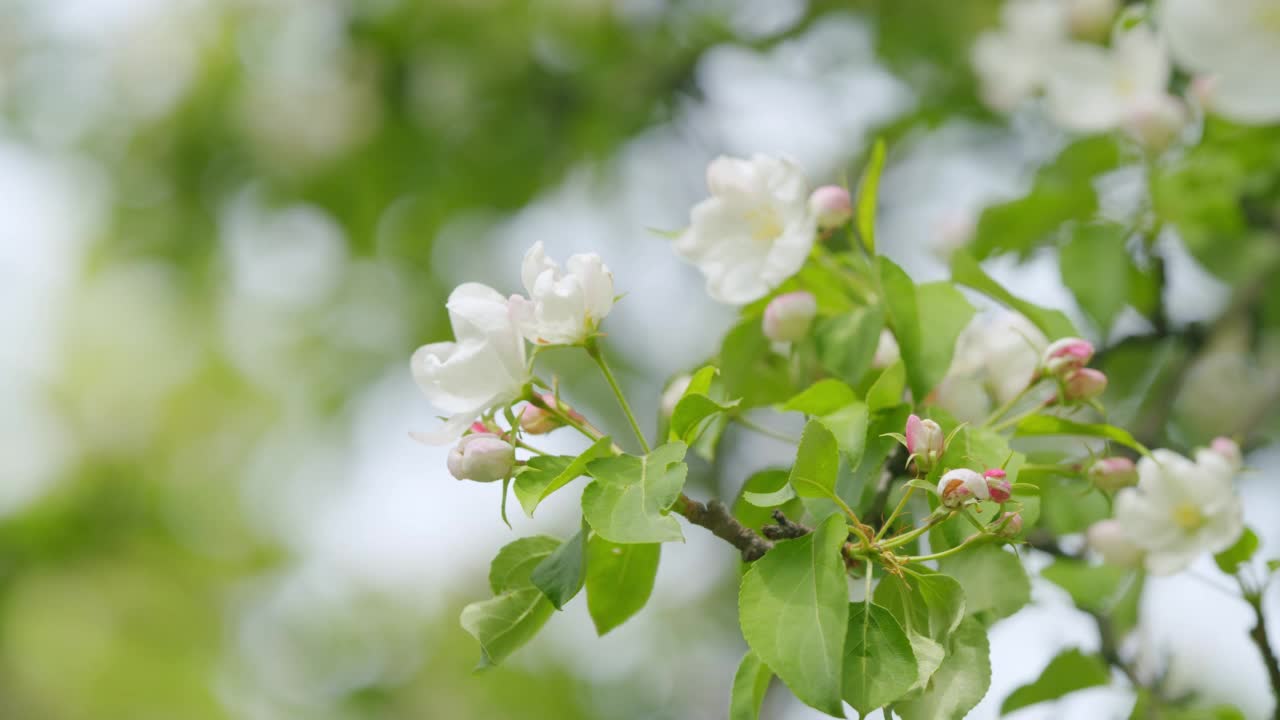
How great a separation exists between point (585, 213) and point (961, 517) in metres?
2.70

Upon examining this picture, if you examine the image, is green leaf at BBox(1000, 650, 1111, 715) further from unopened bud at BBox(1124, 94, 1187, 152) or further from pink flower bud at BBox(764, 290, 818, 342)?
unopened bud at BBox(1124, 94, 1187, 152)

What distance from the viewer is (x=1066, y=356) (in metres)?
0.98

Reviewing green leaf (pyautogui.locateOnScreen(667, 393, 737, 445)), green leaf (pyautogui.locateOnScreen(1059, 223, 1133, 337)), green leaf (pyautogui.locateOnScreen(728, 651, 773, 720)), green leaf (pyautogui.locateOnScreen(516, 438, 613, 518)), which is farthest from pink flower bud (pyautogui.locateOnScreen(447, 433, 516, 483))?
green leaf (pyautogui.locateOnScreen(1059, 223, 1133, 337))

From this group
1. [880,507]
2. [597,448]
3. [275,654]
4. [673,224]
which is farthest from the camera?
[275,654]

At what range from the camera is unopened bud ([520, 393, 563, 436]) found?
0.90 metres

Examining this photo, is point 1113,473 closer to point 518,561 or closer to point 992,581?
point 992,581

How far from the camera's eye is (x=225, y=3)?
11.1 feet

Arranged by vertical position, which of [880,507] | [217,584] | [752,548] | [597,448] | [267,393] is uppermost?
[597,448]

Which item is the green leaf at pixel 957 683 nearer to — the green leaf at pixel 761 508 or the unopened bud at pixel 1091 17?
the green leaf at pixel 761 508

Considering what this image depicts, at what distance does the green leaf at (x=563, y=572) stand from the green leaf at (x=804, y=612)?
0.35 ft

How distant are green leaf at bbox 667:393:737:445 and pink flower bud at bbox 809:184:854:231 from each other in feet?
0.97

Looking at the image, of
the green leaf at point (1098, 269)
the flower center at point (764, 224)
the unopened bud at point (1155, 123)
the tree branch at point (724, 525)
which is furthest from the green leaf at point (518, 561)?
the unopened bud at point (1155, 123)

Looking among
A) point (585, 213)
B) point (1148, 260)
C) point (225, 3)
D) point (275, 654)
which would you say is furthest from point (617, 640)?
point (1148, 260)

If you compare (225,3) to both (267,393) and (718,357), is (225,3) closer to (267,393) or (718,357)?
(267,393)
